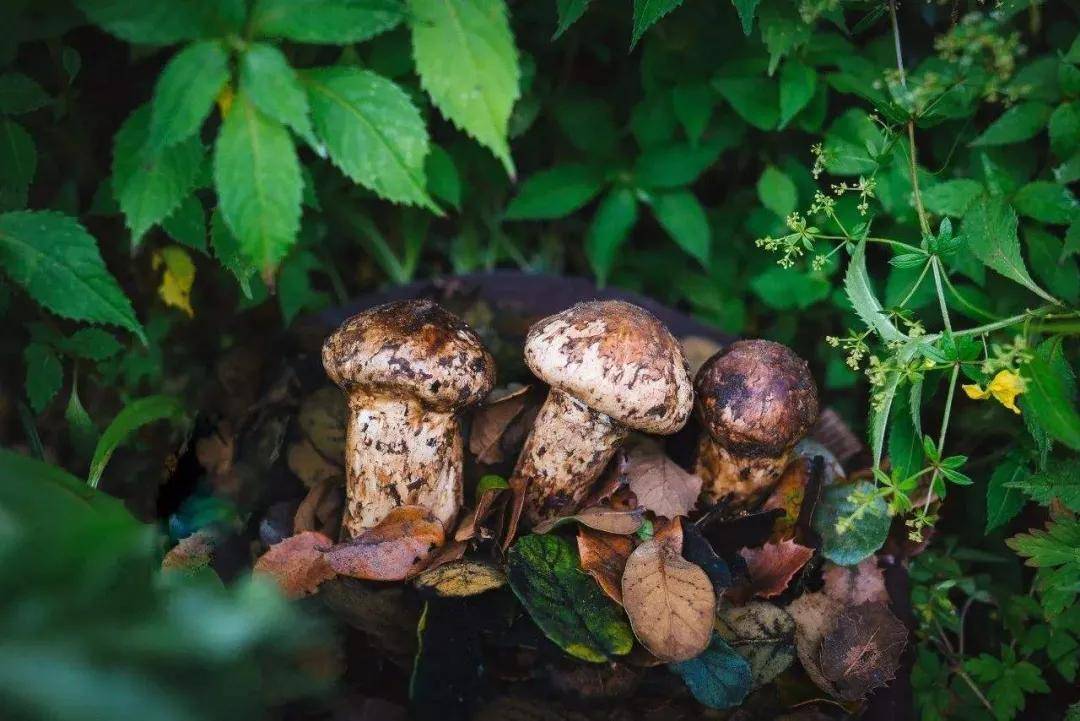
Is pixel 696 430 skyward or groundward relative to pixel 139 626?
groundward

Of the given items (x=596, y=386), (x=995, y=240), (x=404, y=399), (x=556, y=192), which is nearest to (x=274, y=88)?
(x=404, y=399)

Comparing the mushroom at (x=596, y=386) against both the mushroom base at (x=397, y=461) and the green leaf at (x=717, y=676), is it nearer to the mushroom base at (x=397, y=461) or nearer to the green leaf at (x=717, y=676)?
the mushroom base at (x=397, y=461)

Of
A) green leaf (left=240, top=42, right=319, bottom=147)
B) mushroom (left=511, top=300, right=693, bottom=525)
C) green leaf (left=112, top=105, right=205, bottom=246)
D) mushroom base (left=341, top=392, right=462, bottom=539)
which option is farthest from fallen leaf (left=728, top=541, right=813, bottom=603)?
green leaf (left=112, top=105, right=205, bottom=246)

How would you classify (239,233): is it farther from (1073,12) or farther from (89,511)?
(1073,12)

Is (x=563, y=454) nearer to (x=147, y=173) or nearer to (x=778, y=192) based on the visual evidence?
(x=147, y=173)

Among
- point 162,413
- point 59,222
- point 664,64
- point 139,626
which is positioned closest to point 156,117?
point 59,222
